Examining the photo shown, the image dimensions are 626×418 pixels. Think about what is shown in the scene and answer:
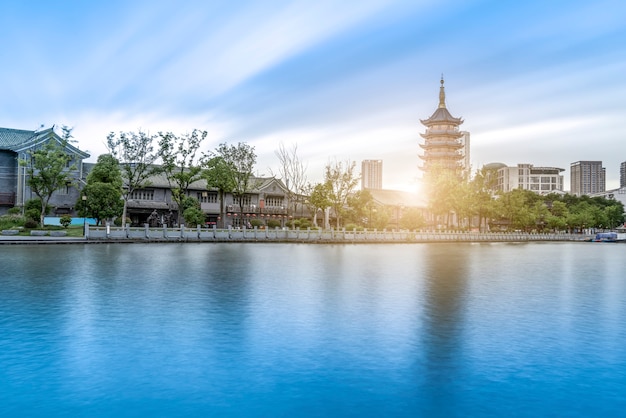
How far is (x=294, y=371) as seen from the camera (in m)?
9.66

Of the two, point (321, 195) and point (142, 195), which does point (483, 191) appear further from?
point (142, 195)

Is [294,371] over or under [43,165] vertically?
under

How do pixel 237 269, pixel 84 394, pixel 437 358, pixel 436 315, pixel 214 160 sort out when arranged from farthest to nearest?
pixel 214 160, pixel 237 269, pixel 436 315, pixel 437 358, pixel 84 394

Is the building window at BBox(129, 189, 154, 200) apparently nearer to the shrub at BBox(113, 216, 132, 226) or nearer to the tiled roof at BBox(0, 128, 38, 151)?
the shrub at BBox(113, 216, 132, 226)

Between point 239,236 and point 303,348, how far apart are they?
41.1 metres

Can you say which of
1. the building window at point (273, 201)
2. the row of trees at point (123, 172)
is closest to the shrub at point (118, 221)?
the row of trees at point (123, 172)

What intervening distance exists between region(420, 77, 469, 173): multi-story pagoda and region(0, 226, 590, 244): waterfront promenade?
76.9 feet

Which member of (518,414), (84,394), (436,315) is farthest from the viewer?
(436,315)

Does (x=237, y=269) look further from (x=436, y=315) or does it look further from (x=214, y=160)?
(x=214, y=160)

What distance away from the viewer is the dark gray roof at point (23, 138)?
171 feet

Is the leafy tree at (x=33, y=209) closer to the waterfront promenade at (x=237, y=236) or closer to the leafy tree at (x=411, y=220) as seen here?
the waterfront promenade at (x=237, y=236)

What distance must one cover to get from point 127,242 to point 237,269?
2238 cm

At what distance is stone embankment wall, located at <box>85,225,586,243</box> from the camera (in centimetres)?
4509

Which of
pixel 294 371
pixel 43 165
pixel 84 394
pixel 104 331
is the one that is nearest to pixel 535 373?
pixel 294 371
